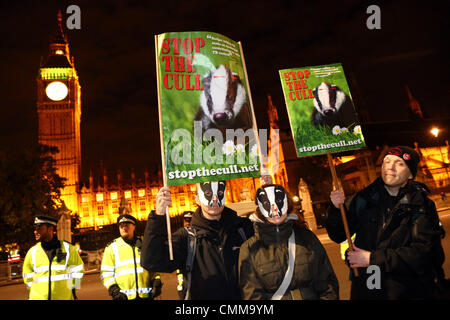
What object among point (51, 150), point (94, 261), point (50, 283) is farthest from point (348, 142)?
point (51, 150)

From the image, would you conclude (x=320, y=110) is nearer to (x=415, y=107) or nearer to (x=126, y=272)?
(x=126, y=272)

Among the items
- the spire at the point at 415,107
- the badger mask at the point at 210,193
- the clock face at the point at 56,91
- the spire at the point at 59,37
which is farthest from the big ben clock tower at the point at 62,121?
the spire at the point at 415,107

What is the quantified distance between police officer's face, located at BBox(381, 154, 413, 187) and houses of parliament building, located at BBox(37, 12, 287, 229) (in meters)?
64.5

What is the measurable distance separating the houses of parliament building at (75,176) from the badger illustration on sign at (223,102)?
64.1 meters

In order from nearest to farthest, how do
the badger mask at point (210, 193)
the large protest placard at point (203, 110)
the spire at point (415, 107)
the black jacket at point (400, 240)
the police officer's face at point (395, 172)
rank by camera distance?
the black jacket at point (400, 240)
the police officer's face at point (395, 172)
the large protest placard at point (203, 110)
the badger mask at point (210, 193)
the spire at point (415, 107)

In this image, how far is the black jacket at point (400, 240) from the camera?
2.30 meters

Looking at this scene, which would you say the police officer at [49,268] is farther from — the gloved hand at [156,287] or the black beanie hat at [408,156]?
the black beanie hat at [408,156]

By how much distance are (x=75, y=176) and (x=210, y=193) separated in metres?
72.6

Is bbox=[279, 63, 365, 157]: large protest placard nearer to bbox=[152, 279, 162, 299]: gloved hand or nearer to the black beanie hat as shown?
the black beanie hat

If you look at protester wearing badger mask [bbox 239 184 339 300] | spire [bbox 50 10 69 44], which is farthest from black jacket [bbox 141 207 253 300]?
spire [bbox 50 10 69 44]

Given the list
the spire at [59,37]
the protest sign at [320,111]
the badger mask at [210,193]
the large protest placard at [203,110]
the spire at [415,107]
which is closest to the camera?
the large protest placard at [203,110]
